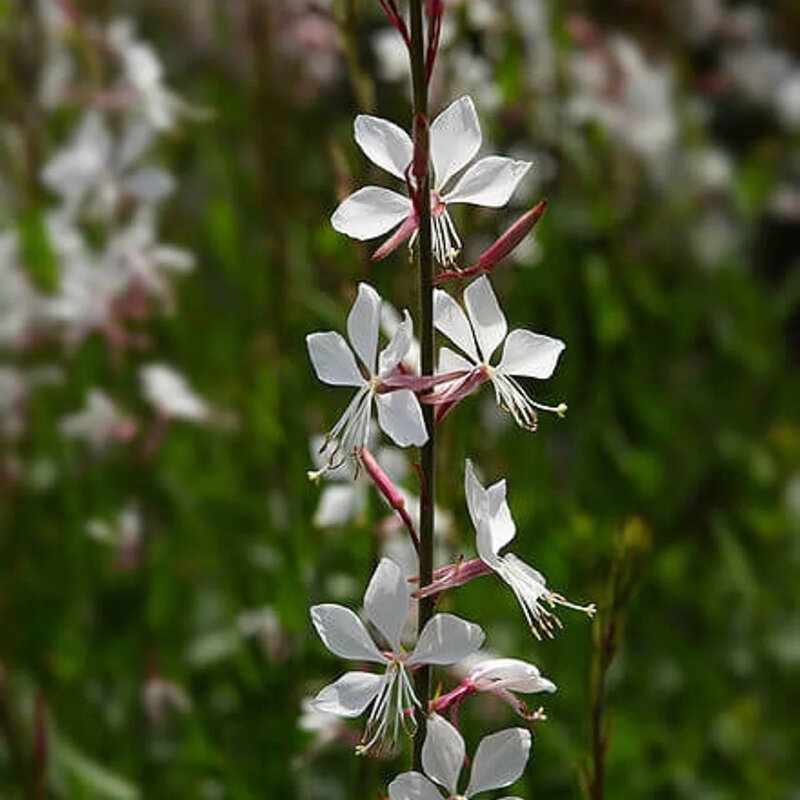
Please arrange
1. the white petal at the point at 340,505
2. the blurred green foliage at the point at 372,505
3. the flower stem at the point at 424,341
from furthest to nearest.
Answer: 1. the blurred green foliage at the point at 372,505
2. the white petal at the point at 340,505
3. the flower stem at the point at 424,341

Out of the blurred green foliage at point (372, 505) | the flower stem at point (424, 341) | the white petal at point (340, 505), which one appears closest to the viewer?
the flower stem at point (424, 341)

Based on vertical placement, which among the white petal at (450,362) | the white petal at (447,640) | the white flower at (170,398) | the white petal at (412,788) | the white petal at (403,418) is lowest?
the white flower at (170,398)

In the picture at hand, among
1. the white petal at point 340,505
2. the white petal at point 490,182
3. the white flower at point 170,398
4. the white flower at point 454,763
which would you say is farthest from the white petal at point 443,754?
the white flower at point 170,398

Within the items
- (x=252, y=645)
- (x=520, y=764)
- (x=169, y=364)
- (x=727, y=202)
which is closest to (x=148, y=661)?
(x=252, y=645)

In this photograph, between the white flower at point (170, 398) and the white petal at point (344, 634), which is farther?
the white flower at point (170, 398)

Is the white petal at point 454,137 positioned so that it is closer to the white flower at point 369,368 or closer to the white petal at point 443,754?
the white flower at point 369,368

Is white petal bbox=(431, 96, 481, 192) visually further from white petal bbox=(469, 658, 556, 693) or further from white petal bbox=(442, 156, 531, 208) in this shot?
white petal bbox=(469, 658, 556, 693)

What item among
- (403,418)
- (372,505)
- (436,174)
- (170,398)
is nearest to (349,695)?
(403,418)
